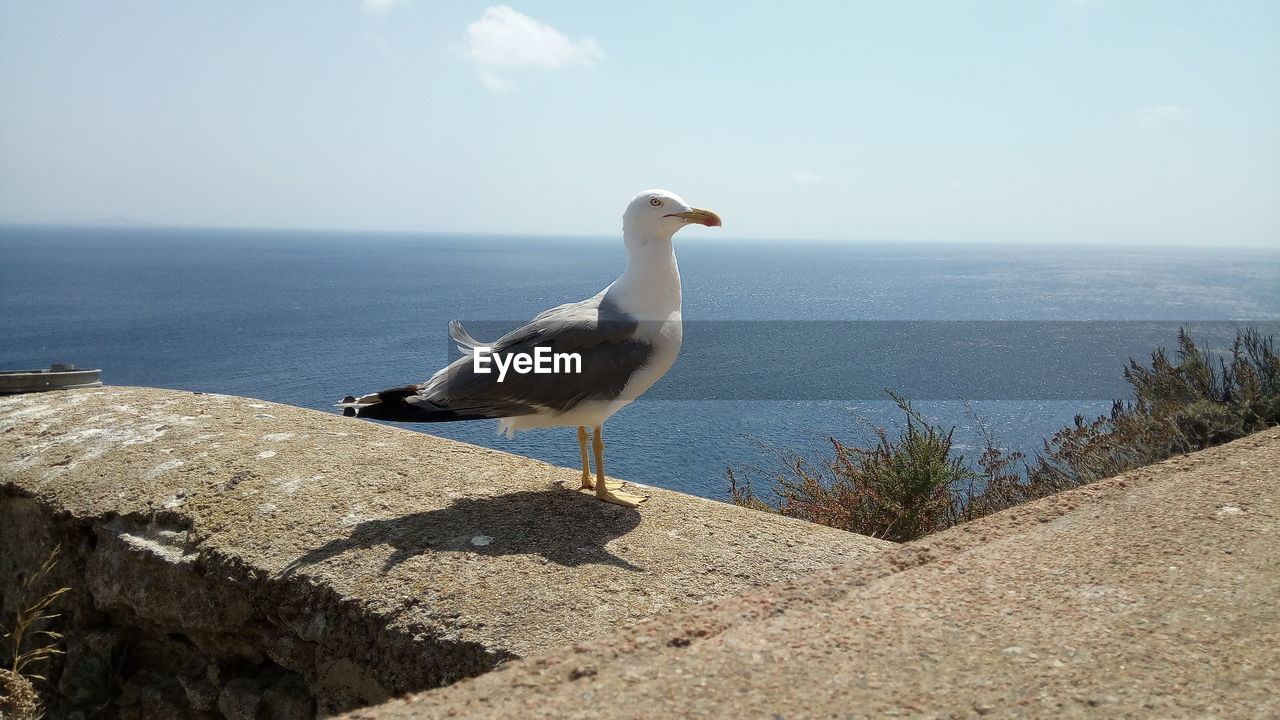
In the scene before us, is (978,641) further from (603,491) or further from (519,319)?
(519,319)

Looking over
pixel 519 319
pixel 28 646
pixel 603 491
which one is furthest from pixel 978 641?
pixel 519 319

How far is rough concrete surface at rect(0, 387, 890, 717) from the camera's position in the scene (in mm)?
3719

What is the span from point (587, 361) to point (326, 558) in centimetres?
182

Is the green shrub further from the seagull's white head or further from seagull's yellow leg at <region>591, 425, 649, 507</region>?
the seagull's white head

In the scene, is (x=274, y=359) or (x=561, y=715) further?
(x=274, y=359)

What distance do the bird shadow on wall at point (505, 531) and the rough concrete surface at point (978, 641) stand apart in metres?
1.04

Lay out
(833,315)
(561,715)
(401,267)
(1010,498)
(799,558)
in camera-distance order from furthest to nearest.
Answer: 1. (401,267)
2. (833,315)
3. (1010,498)
4. (799,558)
5. (561,715)

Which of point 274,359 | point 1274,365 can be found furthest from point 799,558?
point 274,359

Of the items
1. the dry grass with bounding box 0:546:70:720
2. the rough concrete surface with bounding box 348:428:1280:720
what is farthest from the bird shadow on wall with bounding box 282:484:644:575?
the dry grass with bounding box 0:546:70:720

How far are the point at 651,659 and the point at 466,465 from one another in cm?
303

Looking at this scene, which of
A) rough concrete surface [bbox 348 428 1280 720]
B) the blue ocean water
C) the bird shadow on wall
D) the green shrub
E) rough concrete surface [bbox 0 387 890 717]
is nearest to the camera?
rough concrete surface [bbox 348 428 1280 720]

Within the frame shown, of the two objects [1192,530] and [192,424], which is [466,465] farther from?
[1192,530]

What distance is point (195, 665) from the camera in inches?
183

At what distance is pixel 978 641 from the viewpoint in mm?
2904
